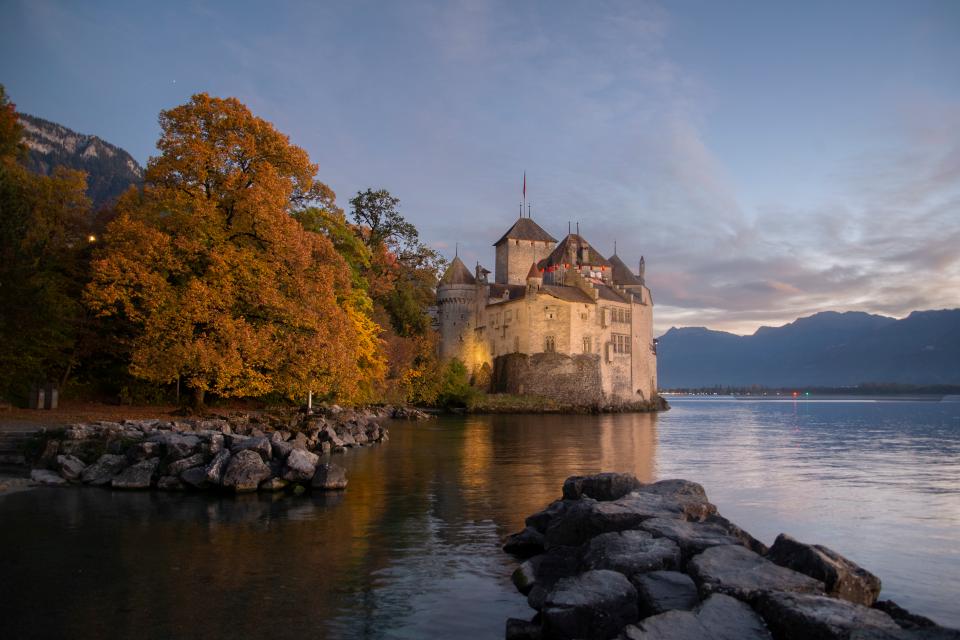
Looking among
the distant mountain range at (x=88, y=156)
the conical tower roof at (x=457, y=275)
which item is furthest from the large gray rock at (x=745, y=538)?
the distant mountain range at (x=88, y=156)

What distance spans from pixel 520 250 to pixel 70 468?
66.5 meters

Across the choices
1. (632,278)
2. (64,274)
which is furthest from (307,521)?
(632,278)

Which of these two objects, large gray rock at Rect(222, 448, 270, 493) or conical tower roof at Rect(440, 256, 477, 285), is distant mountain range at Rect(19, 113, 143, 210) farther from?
large gray rock at Rect(222, 448, 270, 493)

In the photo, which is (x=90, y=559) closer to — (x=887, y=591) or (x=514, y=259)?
(x=887, y=591)

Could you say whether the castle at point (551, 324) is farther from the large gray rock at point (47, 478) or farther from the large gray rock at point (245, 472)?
the large gray rock at point (47, 478)

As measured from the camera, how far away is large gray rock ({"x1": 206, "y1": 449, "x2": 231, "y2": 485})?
15.8 metres

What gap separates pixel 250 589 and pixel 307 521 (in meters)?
4.25

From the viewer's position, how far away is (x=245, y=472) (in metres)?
15.9

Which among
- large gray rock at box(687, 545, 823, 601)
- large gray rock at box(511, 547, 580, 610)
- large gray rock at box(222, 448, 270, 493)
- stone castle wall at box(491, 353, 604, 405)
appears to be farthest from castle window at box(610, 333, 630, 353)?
large gray rock at box(687, 545, 823, 601)

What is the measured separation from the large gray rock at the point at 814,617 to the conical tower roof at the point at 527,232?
7446 centimetres

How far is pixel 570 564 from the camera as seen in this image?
9.11 meters

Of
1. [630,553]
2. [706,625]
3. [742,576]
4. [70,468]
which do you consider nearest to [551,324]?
[70,468]

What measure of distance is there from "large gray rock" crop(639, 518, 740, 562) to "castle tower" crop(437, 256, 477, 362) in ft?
206

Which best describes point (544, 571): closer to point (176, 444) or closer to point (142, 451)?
point (176, 444)
